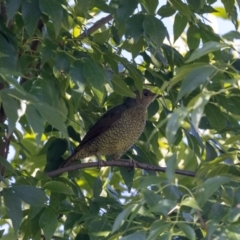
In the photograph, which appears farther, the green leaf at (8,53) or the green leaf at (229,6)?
the green leaf at (229,6)

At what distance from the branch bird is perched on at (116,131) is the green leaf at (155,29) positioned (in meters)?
1.58

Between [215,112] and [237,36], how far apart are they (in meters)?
1.89

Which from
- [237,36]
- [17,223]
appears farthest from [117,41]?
[237,36]

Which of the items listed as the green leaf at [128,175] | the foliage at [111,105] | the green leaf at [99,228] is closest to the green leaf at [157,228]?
the foliage at [111,105]

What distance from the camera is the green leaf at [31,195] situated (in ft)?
10.7

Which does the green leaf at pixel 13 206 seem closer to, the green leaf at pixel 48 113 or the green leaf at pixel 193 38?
the green leaf at pixel 48 113

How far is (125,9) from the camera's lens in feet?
12.2

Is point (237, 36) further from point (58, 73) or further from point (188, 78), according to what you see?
point (58, 73)

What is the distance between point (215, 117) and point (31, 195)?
5.08 feet

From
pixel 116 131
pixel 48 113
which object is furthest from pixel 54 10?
pixel 116 131

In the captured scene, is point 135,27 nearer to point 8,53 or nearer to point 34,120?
point 8,53

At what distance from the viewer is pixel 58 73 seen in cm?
376

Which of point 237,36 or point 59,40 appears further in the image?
point 59,40

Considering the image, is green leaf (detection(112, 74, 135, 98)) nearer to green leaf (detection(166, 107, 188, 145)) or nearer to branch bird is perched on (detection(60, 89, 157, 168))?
branch bird is perched on (detection(60, 89, 157, 168))
